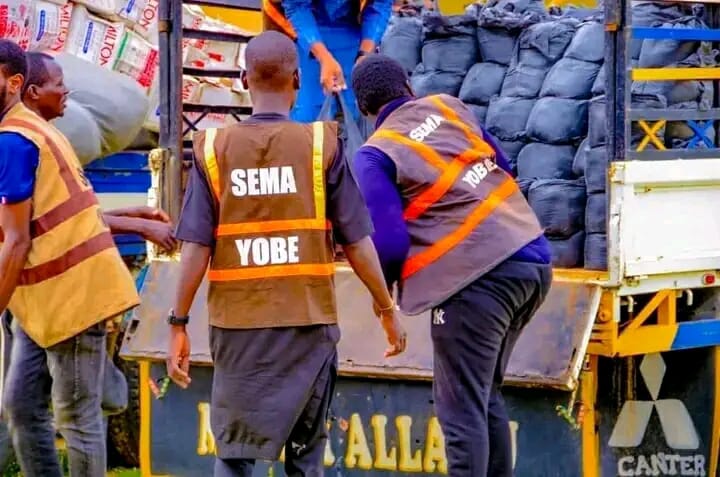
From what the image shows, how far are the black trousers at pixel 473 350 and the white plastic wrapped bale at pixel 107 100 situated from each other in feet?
10.3

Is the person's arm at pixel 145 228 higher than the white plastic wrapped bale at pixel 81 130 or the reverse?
the reverse

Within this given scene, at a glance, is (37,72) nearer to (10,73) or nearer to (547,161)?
(10,73)

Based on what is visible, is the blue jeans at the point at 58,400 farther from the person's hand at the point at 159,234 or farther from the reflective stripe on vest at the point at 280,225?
the reflective stripe on vest at the point at 280,225

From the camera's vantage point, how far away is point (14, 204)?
17.1 feet

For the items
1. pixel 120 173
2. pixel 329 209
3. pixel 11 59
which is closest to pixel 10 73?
pixel 11 59

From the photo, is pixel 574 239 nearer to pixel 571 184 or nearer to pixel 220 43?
pixel 571 184

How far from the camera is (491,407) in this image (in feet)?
17.4

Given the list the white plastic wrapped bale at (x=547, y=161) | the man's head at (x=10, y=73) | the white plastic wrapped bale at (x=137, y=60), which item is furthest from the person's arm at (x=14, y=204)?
the white plastic wrapped bale at (x=137, y=60)

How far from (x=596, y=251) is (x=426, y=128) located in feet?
3.06

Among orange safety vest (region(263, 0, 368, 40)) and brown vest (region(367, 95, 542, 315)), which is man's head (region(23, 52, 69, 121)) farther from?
orange safety vest (region(263, 0, 368, 40))

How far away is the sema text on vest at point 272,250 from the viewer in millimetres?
4699

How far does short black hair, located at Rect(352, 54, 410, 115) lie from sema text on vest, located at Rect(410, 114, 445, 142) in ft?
0.48

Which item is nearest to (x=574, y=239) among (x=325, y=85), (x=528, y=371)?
(x=528, y=371)

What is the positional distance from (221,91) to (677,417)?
339cm
